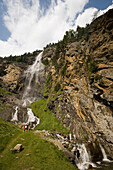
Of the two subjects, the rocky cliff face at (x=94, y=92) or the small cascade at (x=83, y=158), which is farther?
the rocky cliff face at (x=94, y=92)

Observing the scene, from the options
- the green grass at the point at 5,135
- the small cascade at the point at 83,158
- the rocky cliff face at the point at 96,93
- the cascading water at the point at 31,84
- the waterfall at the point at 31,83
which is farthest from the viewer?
the waterfall at the point at 31,83

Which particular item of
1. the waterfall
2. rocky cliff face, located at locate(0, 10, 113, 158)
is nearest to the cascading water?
the waterfall

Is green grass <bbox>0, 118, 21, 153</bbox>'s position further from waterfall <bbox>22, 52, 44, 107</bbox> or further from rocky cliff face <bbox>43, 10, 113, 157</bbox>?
waterfall <bbox>22, 52, 44, 107</bbox>

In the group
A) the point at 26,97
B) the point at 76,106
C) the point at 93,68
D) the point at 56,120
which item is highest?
the point at 26,97

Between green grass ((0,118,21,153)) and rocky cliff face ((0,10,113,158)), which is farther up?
rocky cliff face ((0,10,113,158))

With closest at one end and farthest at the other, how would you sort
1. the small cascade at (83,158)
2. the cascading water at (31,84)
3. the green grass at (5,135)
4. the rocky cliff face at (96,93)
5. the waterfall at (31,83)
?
the green grass at (5,135) → the small cascade at (83,158) → the rocky cliff face at (96,93) → the cascading water at (31,84) → the waterfall at (31,83)

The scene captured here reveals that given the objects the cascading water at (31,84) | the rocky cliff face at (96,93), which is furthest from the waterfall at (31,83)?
the rocky cliff face at (96,93)

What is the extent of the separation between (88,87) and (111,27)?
14697mm

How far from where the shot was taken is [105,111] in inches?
645

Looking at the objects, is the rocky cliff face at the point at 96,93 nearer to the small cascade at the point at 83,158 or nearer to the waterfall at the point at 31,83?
the small cascade at the point at 83,158

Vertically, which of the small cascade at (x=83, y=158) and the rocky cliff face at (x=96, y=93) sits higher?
the rocky cliff face at (x=96, y=93)

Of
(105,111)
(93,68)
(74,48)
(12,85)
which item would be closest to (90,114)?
(105,111)

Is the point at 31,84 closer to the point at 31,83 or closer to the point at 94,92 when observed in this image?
the point at 31,83

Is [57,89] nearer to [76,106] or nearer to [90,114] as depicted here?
Result: [76,106]
